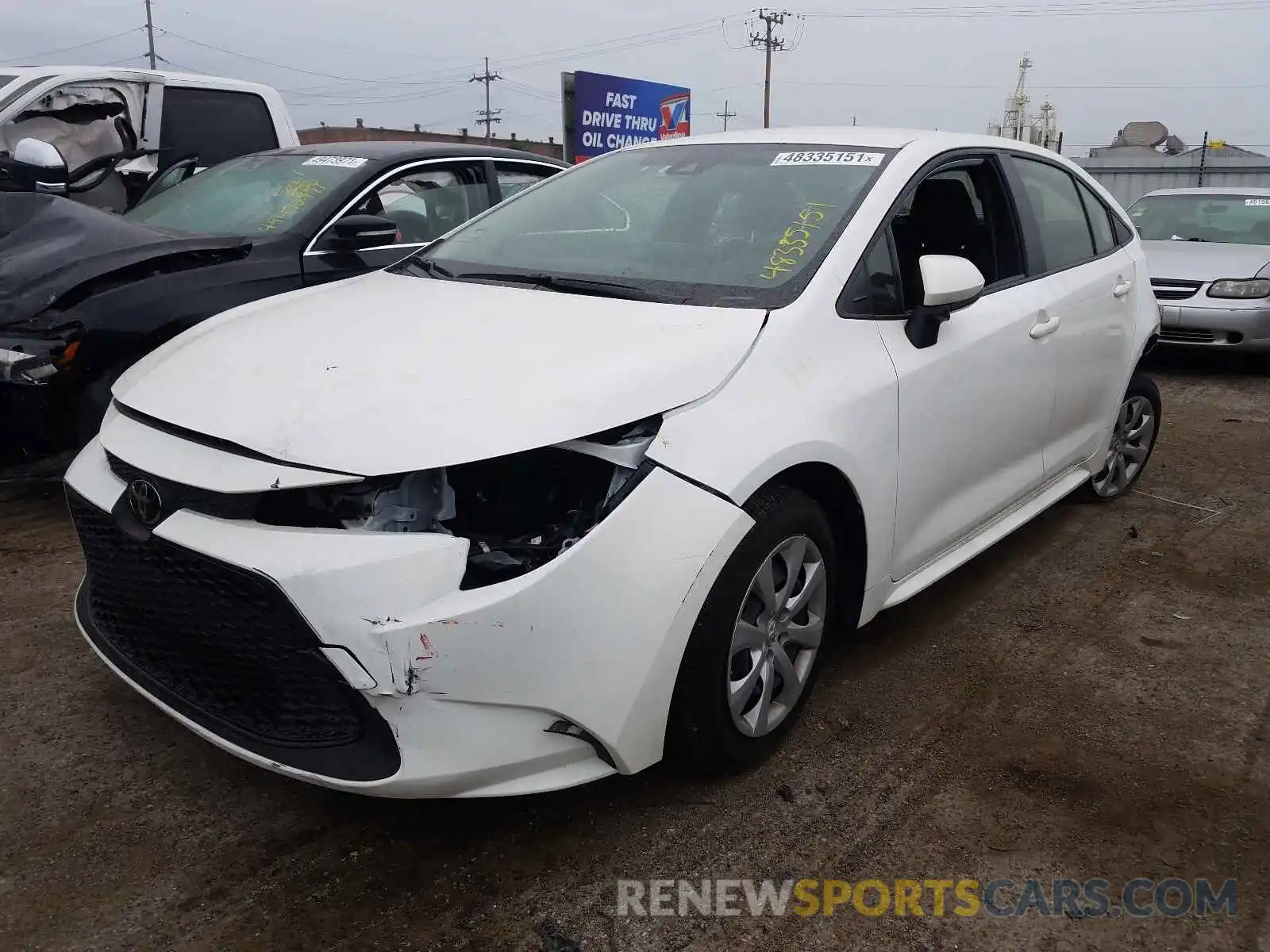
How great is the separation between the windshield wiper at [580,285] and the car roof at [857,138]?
98 cm

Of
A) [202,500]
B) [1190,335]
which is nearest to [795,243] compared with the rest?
[202,500]

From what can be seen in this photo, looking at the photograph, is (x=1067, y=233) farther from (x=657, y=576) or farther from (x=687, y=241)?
(x=657, y=576)

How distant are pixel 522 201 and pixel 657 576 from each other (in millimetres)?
1977

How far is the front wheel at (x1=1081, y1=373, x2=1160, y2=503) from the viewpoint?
186 inches

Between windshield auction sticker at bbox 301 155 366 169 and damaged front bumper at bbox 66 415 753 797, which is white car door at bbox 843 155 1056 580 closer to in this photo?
damaged front bumper at bbox 66 415 753 797

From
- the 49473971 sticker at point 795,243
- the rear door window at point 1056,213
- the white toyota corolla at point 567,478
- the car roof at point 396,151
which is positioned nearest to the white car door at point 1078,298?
the rear door window at point 1056,213

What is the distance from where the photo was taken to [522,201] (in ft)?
12.1

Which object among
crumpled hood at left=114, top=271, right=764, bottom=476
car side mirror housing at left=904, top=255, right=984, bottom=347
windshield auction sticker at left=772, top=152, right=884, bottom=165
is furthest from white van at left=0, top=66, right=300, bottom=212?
car side mirror housing at left=904, top=255, right=984, bottom=347

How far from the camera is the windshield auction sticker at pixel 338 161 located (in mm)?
5180

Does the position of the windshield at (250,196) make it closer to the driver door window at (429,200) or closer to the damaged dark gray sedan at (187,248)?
the damaged dark gray sedan at (187,248)

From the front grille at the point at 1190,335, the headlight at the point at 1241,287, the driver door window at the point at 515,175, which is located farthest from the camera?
the front grille at the point at 1190,335

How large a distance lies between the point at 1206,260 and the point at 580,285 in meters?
7.40

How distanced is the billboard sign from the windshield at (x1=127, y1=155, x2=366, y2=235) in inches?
412

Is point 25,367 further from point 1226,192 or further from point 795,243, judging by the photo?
point 1226,192
